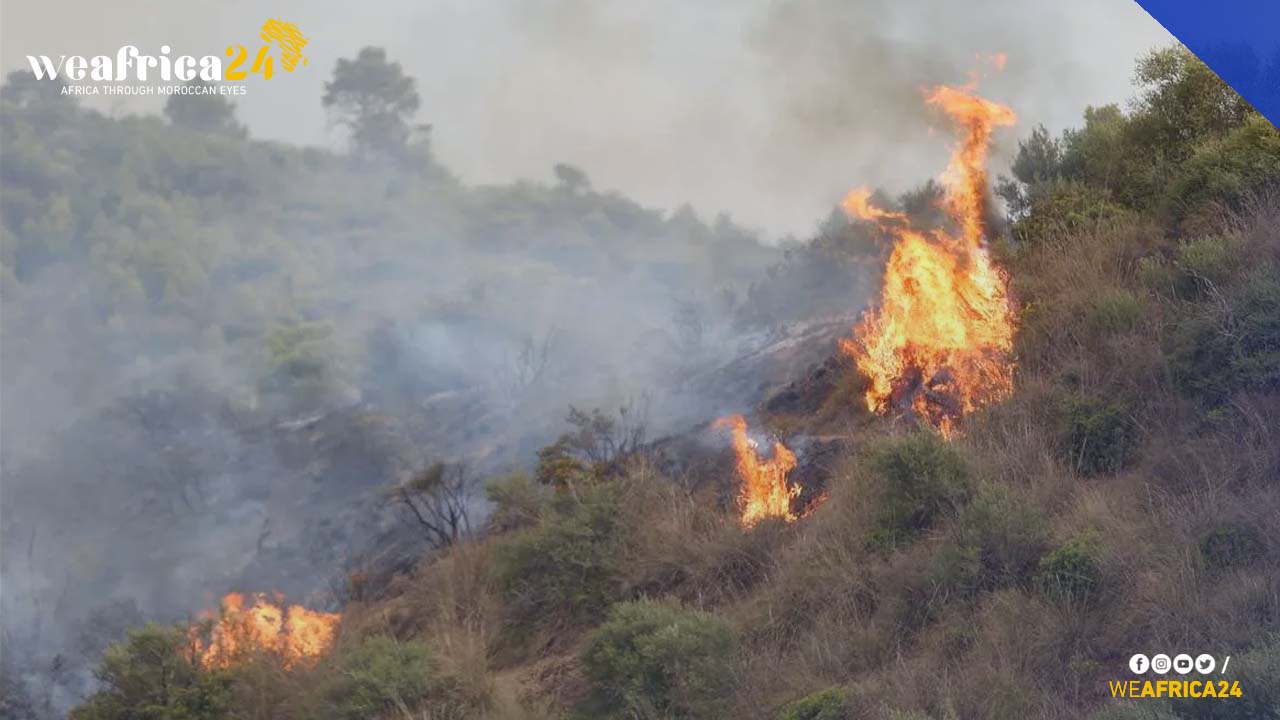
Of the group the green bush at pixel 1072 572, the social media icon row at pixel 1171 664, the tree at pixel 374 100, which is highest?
the tree at pixel 374 100

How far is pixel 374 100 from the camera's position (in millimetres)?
69938

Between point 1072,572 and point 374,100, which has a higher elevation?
point 374,100

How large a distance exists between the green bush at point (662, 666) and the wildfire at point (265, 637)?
181 inches

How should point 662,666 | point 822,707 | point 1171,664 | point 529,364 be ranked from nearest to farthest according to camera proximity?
point 1171,664 < point 822,707 < point 662,666 < point 529,364

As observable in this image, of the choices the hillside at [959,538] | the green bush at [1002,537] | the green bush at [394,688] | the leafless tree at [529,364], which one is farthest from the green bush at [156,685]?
the leafless tree at [529,364]

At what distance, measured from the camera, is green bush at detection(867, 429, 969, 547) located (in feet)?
40.4

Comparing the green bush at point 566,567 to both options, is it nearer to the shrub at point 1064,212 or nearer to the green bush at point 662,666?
the green bush at point 662,666

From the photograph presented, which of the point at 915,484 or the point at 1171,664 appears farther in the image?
the point at 915,484

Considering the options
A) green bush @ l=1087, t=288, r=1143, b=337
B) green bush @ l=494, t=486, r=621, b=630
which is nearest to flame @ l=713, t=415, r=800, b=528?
green bush @ l=494, t=486, r=621, b=630

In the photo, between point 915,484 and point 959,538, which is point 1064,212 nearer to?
point 915,484

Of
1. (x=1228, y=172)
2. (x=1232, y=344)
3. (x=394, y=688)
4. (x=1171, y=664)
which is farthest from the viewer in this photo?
(x=1228, y=172)

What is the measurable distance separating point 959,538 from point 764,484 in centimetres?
392

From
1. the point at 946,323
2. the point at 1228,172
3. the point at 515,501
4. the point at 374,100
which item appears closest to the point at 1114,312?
the point at 1228,172

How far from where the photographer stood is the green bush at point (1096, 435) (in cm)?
1241
